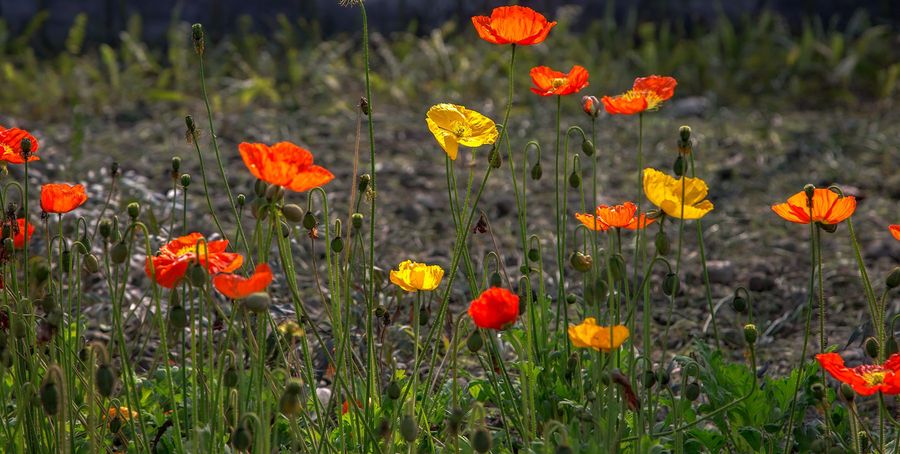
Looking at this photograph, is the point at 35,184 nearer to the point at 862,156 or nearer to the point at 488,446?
the point at 488,446

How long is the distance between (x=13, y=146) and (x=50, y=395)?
68cm

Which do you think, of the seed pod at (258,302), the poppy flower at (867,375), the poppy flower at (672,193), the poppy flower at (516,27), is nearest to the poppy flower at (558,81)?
the poppy flower at (516,27)

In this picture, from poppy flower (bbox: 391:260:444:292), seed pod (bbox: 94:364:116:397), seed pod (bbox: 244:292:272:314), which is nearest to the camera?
seed pod (bbox: 244:292:272:314)

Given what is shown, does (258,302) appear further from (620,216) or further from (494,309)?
(620,216)

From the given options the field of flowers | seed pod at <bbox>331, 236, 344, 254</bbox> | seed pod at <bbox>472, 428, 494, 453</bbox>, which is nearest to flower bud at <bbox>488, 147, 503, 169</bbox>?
the field of flowers

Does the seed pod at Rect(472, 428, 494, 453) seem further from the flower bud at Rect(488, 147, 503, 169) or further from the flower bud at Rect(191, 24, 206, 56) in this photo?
the flower bud at Rect(191, 24, 206, 56)

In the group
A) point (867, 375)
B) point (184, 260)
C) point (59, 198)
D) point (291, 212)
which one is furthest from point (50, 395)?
point (867, 375)

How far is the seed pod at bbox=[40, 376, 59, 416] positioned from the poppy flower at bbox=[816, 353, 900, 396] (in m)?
1.02

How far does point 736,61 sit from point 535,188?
2632 mm

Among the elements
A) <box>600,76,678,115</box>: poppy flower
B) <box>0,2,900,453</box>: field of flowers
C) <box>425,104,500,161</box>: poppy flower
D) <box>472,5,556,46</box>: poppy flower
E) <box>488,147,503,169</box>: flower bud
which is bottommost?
<box>0,2,900,453</box>: field of flowers

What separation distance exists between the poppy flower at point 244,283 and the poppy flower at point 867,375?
0.77 meters

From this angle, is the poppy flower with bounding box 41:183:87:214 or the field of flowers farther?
the poppy flower with bounding box 41:183:87:214

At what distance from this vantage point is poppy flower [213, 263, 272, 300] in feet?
4.60

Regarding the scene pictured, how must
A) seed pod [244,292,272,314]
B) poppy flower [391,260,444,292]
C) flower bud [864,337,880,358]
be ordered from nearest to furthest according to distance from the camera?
seed pod [244,292,272,314], flower bud [864,337,880,358], poppy flower [391,260,444,292]
